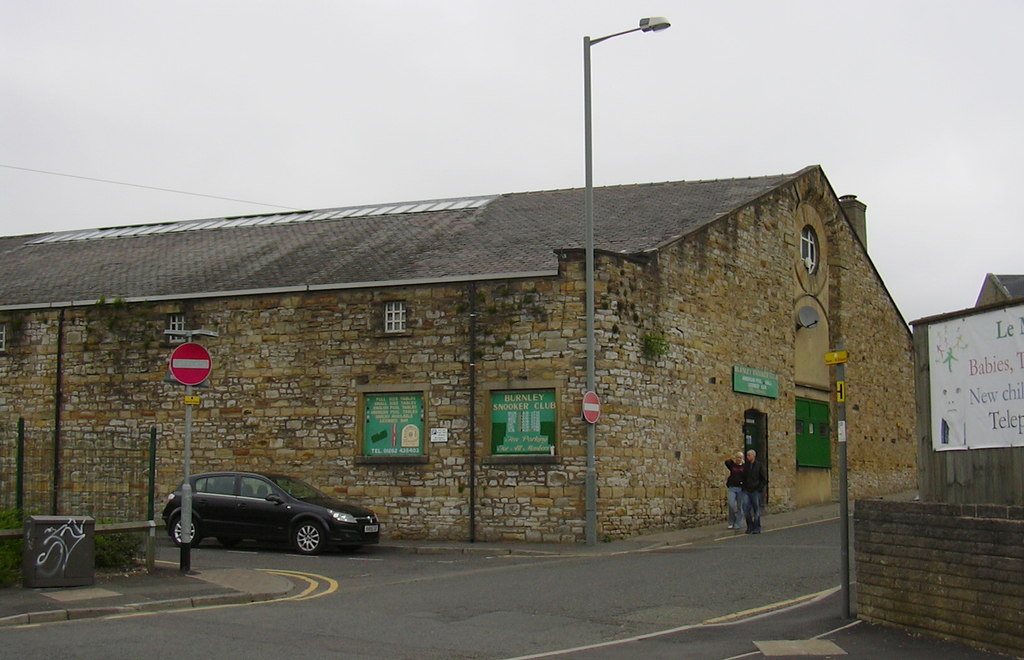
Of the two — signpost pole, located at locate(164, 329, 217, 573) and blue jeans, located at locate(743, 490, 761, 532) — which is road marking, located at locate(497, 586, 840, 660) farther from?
blue jeans, located at locate(743, 490, 761, 532)

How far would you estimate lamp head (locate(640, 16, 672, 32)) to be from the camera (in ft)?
62.0

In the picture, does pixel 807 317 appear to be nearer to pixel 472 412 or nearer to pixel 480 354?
pixel 480 354

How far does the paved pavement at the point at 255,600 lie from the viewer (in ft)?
32.4

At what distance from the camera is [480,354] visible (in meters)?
22.2

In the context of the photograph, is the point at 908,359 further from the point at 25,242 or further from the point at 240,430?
the point at 25,242

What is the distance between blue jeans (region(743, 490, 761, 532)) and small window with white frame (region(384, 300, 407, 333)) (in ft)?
25.3

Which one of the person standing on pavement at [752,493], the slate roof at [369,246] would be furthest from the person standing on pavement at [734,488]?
the slate roof at [369,246]

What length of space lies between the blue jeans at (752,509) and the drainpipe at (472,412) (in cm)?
539

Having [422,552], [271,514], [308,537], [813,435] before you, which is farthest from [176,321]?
[813,435]

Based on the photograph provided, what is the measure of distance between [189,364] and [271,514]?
16.9 feet

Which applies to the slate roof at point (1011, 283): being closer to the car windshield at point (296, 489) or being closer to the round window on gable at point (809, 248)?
the round window on gable at point (809, 248)

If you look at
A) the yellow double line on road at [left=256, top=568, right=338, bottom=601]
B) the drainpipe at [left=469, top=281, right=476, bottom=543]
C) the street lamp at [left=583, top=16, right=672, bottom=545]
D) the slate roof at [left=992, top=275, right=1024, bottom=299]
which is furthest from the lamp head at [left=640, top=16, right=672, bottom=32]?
the slate roof at [left=992, top=275, right=1024, bottom=299]

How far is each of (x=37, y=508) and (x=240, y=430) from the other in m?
8.95

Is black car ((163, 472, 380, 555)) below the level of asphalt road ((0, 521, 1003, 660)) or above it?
above
